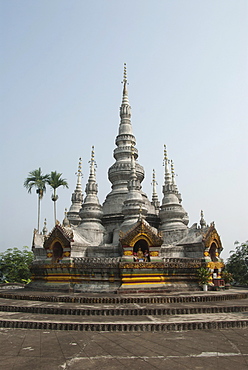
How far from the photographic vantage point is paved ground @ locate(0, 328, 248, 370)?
6.89 m

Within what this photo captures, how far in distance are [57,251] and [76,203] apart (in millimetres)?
14183

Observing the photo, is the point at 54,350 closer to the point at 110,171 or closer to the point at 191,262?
the point at 191,262

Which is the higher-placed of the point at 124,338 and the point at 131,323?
the point at 131,323

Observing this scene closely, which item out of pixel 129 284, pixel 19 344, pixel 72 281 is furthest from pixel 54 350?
pixel 72 281

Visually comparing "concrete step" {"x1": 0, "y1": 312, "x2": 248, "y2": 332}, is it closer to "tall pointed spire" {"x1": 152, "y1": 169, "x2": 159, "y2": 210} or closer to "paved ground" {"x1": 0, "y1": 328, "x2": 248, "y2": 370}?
"paved ground" {"x1": 0, "y1": 328, "x2": 248, "y2": 370}

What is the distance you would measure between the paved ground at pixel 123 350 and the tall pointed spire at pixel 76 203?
26376mm

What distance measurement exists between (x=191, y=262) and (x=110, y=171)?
15.2m

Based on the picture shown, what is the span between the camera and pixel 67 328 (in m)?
10.2

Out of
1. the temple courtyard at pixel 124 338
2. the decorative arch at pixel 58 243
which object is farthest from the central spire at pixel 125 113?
the temple courtyard at pixel 124 338

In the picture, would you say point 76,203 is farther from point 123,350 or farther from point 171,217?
point 123,350

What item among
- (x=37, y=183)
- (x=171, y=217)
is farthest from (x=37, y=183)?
(x=171, y=217)

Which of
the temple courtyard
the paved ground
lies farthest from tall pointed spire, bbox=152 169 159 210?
the paved ground

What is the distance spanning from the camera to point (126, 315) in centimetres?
1228

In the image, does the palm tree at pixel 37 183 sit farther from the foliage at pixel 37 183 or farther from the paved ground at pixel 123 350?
the paved ground at pixel 123 350
